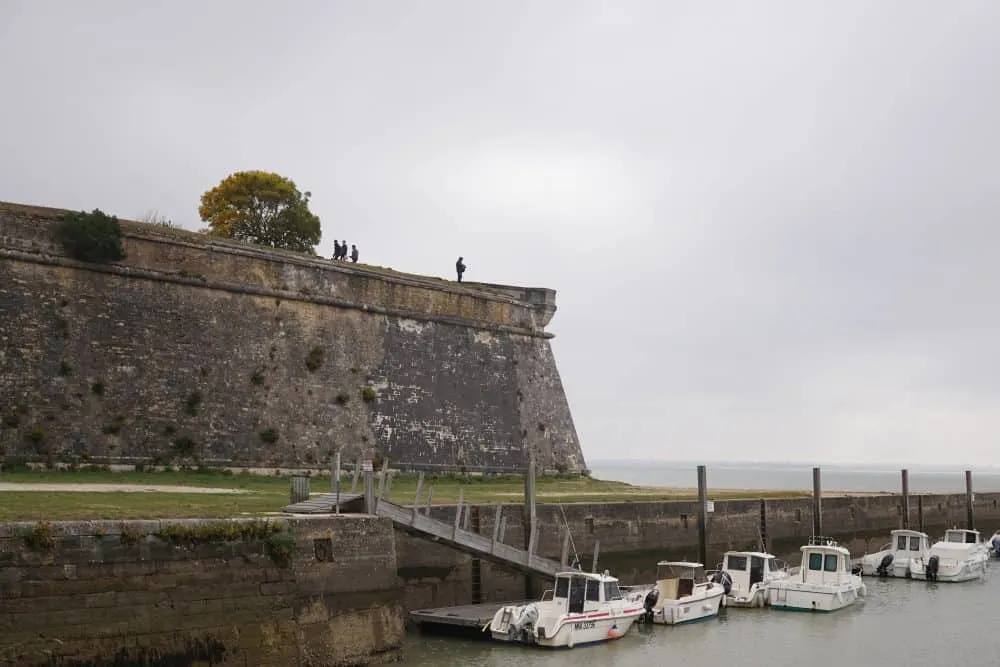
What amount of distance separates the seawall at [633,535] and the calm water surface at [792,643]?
183 cm

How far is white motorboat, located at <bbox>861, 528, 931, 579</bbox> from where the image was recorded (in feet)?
104

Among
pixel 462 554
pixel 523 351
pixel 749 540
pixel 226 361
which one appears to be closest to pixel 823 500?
pixel 749 540

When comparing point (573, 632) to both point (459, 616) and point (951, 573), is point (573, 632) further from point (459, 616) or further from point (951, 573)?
point (951, 573)

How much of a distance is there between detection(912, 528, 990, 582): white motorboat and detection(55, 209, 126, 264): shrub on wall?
25407mm

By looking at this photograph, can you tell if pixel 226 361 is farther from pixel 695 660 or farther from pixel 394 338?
pixel 695 660

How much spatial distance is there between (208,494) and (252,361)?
368 inches

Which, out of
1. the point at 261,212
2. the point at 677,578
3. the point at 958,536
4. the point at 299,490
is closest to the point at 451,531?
the point at 299,490

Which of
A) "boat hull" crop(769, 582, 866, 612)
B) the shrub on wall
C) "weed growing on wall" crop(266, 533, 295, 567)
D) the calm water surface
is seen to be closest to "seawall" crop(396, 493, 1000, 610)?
the calm water surface

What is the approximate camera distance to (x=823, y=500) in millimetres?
35312

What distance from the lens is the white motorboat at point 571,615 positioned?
19109 mm

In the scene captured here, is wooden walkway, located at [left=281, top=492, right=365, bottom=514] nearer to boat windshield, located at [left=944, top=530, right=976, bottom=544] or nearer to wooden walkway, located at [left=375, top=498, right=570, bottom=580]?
wooden walkway, located at [left=375, top=498, right=570, bottom=580]

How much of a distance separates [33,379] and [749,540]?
66.4 ft

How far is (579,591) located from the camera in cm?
2006

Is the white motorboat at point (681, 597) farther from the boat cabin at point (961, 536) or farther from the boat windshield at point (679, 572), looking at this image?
the boat cabin at point (961, 536)
